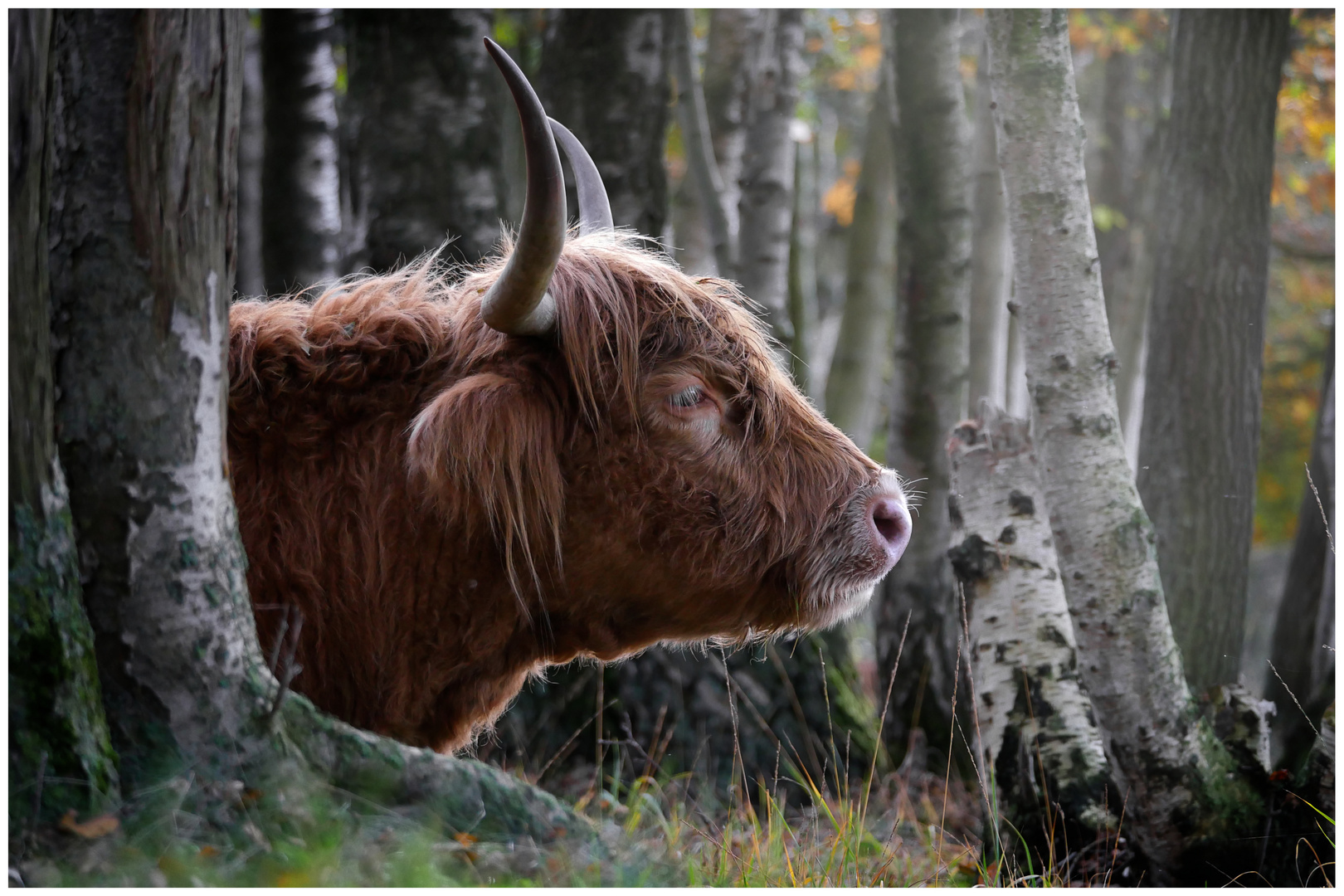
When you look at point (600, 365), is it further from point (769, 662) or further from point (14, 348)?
point (769, 662)

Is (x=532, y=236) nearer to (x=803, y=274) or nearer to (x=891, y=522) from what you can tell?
(x=891, y=522)

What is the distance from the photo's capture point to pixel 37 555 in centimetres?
217

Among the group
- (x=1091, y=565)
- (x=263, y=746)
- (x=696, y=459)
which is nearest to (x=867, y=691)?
(x=1091, y=565)

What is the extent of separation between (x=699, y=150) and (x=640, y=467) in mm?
4524

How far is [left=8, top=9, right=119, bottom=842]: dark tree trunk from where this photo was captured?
2.12 meters

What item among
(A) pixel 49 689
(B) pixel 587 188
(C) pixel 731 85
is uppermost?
(C) pixel 731 85

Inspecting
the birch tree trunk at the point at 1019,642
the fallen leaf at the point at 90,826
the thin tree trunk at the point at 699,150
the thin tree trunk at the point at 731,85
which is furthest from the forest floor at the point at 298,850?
the thin tree trunk at the point at 731,85

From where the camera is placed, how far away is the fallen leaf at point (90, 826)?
6.82 ft

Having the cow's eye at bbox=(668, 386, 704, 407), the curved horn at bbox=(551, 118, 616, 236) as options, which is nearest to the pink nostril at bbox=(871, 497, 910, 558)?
the cow's eye at bbox=(668, 386, 704, 407)

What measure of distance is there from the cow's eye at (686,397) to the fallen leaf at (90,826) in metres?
1.71

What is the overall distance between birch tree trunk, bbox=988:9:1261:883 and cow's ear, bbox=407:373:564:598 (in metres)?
1.69

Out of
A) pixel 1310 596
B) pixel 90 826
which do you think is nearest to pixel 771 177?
pixel 1310 596

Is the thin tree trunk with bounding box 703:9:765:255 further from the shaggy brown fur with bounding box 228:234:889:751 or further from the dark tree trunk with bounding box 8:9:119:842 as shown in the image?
A: the dark tree trunk with bounding box 8:9:119:842

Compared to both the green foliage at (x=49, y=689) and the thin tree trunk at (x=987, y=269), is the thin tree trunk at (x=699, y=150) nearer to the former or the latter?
the thin tree trunk at (x=987, y=269)
